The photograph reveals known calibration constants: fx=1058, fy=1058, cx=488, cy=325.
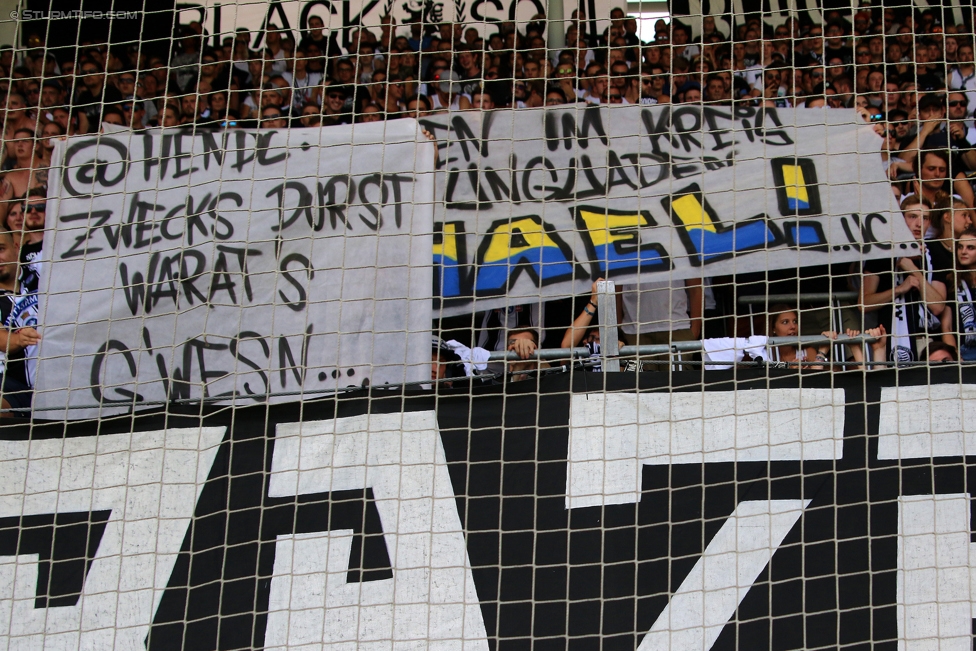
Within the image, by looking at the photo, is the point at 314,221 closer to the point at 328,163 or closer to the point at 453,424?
the point at 328,163

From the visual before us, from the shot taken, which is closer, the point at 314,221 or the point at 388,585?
the point at 388,585

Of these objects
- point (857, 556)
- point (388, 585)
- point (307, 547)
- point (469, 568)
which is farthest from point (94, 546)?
point (857, 556)

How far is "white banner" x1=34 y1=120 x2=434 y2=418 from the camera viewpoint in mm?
3998

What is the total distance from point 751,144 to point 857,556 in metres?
1.94

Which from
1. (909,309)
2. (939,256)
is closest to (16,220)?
→ (909,309)

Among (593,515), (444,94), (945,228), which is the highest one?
(444,94)

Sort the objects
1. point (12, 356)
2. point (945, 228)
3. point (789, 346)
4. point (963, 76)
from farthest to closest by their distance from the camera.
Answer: point (963, 76) < point (945, 228) < point (789, 346) < point (12, 356)

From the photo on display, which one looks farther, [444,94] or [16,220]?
[444,94]

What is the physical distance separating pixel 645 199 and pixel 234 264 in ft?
5.67

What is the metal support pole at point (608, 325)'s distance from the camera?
366 cm

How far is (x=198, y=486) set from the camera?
3680 mm

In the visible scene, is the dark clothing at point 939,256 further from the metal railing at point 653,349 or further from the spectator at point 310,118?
the spectator at point 310,118

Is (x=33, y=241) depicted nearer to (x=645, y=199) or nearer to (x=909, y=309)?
(x=645, y=199)

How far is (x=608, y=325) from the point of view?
3650mm
